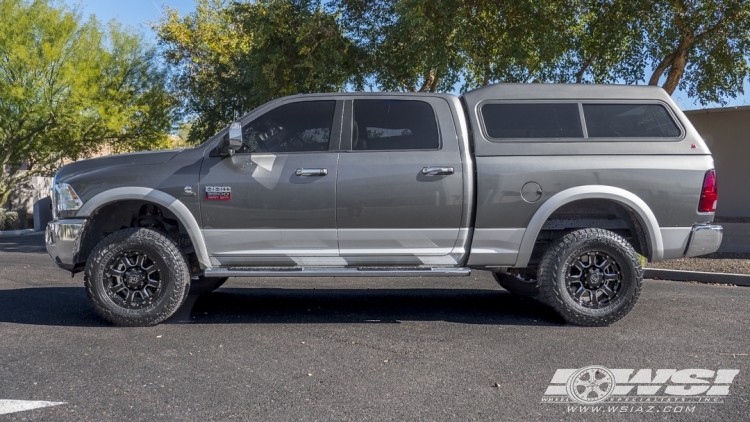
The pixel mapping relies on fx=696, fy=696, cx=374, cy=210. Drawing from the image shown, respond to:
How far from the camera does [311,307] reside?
7.14m

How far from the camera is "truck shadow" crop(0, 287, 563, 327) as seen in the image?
646cm

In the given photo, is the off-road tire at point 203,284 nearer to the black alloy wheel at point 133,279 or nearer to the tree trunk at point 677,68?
the black alloy wheel at point 133,279

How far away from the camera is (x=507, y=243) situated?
6.27m

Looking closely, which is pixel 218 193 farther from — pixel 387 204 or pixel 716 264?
pixel 716 264

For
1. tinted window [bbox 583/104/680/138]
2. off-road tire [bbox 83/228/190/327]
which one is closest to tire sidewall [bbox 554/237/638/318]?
tinted window [bbox 583/104/680/138]

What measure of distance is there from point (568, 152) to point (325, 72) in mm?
8911

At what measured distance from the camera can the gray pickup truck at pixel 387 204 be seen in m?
6.13

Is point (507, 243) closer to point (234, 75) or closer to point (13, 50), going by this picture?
point (234, 75)

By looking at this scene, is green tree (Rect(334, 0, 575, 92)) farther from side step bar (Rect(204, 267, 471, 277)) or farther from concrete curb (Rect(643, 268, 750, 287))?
side step bar (Rect(204, 267, 471, 277))

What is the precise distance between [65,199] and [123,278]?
880 millimetres

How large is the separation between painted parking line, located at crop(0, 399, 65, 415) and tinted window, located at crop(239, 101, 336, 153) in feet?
9.42

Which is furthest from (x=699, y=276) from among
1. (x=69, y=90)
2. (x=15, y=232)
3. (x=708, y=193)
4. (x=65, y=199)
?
(x=15, y=232)

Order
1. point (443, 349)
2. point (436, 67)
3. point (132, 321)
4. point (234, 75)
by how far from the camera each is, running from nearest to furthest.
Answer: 1. point (443, 349)
2. point (132, 321)
3. point (436, 67)
4. point (234, 75)

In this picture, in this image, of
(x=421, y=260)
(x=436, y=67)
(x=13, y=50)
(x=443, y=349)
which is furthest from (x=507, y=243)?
(x=13, y=50)
